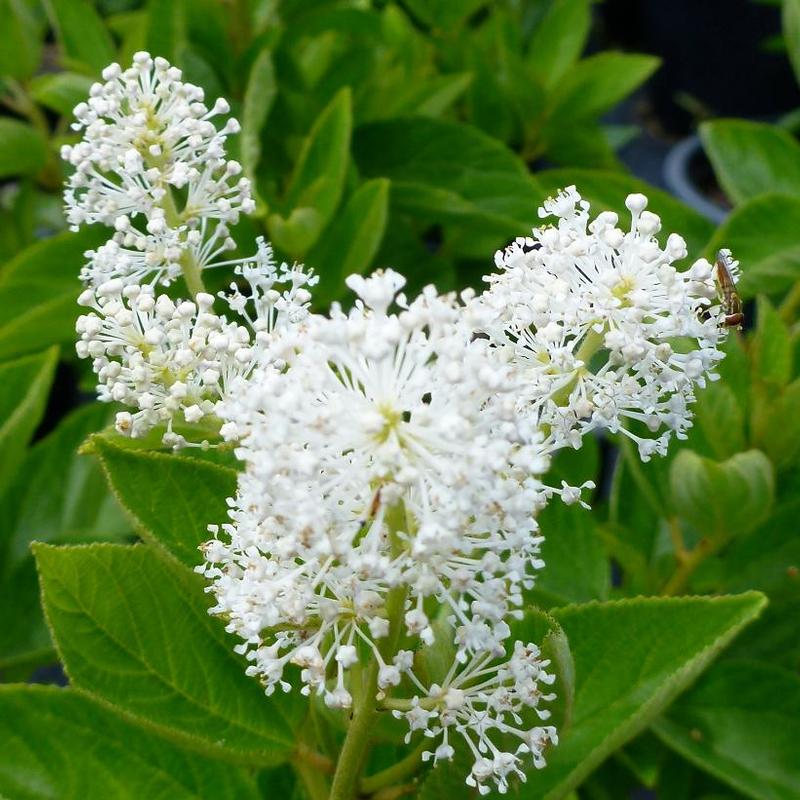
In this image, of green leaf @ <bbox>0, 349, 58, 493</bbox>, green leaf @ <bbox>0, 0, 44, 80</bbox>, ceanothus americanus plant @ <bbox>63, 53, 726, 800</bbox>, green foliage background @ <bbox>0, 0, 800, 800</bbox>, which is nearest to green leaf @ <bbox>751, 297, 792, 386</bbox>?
green foliage background @ <bbox>0, 0, 800, 800</bbox>

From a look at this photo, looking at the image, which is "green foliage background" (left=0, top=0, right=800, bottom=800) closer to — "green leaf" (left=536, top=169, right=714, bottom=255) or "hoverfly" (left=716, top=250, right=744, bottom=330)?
"green leaf" (left=536, top=169, right=714, bottom=255)

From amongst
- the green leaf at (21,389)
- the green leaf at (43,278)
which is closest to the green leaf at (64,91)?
the green leaf at (43,278)

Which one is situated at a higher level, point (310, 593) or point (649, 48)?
point (649, 48)

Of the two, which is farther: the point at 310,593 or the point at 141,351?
the point at 141,351

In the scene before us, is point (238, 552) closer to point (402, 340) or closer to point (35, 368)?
point (402, 340)

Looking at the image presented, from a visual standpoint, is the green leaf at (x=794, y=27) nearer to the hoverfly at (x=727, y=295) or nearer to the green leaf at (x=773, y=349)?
the green leaf at (x=773, y=349)

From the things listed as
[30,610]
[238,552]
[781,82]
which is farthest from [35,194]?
[781,82]
